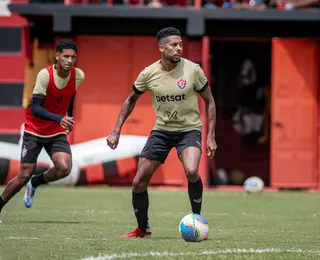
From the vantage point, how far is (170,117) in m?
10.1

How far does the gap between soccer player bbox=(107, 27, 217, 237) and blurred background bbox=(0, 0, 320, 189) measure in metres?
11.2

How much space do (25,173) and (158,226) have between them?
73.6 inches

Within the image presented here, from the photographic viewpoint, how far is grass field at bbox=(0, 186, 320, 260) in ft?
27.3

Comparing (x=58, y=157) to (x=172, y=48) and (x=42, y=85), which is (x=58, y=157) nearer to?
(x=42, y=85)

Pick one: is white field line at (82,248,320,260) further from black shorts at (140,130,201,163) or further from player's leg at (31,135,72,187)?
player's leg at (31,135,72,187)

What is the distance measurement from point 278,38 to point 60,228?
481 inches

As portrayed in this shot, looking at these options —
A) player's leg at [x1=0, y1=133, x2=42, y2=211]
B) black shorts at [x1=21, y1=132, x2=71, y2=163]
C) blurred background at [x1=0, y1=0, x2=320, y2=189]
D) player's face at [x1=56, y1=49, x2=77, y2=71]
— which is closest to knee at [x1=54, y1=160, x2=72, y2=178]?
black shorts at [x1=21, y1=132, x2=71, y2=163]

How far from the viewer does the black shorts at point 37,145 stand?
39.3 feet

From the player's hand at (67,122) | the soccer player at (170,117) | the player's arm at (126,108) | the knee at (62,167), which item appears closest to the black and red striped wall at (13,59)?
the knee at (62,167)

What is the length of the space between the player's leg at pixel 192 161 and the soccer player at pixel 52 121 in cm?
223

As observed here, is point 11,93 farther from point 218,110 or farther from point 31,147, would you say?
point 31,147

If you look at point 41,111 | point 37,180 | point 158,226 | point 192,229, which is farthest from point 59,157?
point 192,229

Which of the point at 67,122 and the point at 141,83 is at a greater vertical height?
the point at 141,83

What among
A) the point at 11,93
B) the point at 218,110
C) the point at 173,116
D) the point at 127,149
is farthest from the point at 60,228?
the point at 218,110
